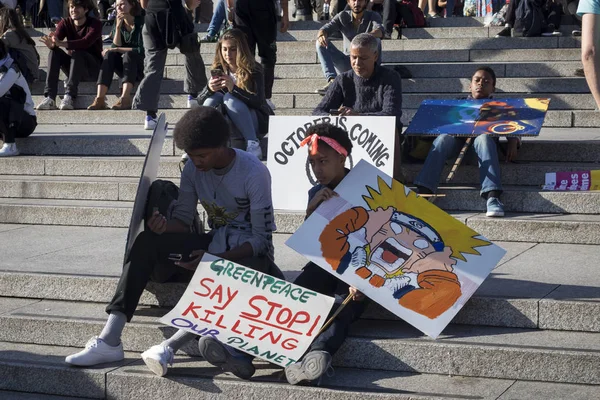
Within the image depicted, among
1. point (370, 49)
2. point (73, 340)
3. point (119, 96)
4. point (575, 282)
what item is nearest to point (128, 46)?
point (119, 96)

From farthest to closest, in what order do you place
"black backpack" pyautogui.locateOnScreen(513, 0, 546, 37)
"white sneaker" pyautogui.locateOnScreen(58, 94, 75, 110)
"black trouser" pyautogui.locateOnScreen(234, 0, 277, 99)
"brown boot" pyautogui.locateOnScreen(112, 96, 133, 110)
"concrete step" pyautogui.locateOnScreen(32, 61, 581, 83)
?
"black backpack" pyautogui.locateOnScreen(513, 0, 546, 37), "white sneaker" pyautogui.locateOnScreen(58, 94, 75, 110), "brown boot" pyautogui.locateOnScreen(112, 96, 133, 110), "concrete step" pyautogui.locateOnScreen(32, 61, 581, 83), "black trouser" pyautogui.locateOnScreen(234, 0, 277, 99)

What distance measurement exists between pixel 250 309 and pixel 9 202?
392 cm

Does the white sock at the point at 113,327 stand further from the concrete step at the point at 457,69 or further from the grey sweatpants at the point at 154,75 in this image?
the concrete step at the point at 457,69

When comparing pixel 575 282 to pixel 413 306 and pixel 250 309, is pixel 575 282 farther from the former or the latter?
pixel 250 309

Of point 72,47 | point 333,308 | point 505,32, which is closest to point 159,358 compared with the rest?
point 333,308

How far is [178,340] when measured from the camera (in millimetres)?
5004

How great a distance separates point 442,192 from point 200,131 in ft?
8.94

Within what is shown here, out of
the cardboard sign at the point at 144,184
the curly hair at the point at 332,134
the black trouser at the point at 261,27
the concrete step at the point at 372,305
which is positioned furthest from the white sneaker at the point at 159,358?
the black trouser at the point at 261,27

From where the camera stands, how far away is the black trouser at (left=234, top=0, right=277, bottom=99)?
9898mm

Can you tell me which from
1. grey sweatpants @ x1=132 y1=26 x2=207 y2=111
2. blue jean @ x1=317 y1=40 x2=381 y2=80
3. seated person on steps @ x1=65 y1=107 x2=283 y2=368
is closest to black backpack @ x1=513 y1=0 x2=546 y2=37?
blue jean @ x1=317 y1=40 x2=381 y2=80

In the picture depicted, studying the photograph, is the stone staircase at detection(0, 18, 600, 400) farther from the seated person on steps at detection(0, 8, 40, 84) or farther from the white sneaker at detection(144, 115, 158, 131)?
the seated person on steps at detection(0, 8, 40, 84)

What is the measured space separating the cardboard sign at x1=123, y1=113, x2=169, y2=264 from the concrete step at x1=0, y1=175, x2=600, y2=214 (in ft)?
8.36

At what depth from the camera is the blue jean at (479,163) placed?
7023 mm

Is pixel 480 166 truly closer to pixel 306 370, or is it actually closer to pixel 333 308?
pixel 333 308
